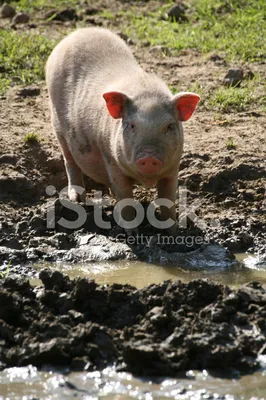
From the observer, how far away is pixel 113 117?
8.02 metres

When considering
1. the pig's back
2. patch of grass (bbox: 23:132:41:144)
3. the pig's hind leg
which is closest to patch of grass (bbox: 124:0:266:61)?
the pig's back

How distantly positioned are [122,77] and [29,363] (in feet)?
11.1

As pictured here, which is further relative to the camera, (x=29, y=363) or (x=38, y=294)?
(x=38, y=294)

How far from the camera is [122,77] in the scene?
8.55 metres

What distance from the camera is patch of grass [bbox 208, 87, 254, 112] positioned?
1028 cm

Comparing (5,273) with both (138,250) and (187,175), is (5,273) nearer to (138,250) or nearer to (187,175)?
(138,250)

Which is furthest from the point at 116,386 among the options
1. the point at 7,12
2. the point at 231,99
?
the point at 7,12

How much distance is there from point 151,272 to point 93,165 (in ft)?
4.98

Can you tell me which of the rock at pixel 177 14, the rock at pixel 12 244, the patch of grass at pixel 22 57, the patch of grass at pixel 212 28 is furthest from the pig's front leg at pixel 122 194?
the rock at pixel 177 14

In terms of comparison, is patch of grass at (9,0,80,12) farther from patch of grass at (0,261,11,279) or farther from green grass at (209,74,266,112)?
patch of grass at (0,261,11,279)

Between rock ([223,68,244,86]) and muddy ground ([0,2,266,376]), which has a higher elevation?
rock ([223,68,244,86])

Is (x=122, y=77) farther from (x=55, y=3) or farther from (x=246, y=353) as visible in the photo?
(x=55, y=3)

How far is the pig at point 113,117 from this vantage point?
773 cm

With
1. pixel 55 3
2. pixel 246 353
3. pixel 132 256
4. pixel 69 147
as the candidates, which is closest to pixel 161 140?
pixel 132 256
